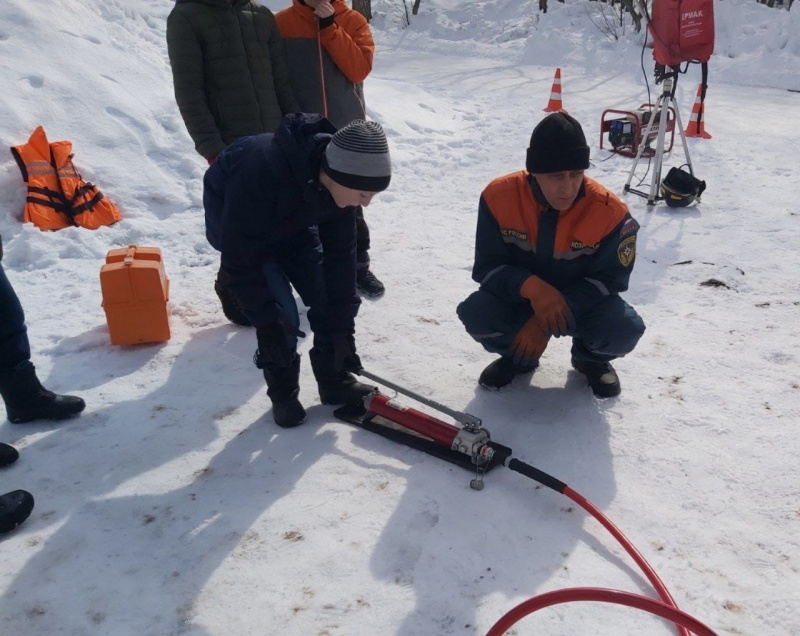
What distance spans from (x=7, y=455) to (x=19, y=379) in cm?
31

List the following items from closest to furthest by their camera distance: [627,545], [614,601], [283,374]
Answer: [614,601] → [627,545] → [283,374]

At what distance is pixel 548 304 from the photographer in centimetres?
274

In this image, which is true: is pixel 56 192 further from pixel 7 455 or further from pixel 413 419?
pixel 413 419

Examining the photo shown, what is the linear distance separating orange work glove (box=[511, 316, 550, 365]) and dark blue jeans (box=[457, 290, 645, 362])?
89mm

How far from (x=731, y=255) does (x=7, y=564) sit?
4.13 metres

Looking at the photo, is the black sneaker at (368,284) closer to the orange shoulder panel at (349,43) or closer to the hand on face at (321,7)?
the orange shoulder panel at (349,43)

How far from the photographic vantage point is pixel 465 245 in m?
4.83

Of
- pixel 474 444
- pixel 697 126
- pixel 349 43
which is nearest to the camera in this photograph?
pixel 474 444

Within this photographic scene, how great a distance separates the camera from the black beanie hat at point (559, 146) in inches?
101

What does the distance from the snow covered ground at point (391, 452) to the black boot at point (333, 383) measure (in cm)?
10

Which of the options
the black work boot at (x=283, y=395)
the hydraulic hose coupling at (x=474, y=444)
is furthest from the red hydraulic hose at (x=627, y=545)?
the black work boot at (x=283, y=395)

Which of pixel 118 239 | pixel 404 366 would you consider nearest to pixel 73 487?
pixel 404 366

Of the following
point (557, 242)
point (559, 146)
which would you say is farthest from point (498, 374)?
point (559, 146)

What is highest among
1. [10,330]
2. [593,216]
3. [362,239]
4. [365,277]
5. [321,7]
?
[321,7]
